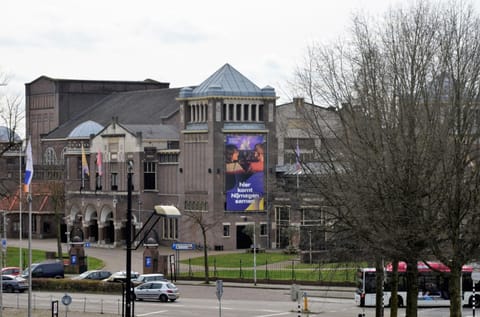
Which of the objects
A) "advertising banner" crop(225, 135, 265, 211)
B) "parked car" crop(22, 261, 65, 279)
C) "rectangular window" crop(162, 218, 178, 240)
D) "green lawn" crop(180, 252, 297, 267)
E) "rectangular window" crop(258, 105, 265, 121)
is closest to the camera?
"parked car" crop(22, 261, 65, 279)

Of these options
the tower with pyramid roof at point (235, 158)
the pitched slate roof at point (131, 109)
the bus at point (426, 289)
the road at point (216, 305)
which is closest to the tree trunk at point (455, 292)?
the road at point (216, 305)

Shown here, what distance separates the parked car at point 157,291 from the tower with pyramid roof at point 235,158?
3826 cm

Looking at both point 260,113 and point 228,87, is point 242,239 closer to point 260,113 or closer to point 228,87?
point 260,113

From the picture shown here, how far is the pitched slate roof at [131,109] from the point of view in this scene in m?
127

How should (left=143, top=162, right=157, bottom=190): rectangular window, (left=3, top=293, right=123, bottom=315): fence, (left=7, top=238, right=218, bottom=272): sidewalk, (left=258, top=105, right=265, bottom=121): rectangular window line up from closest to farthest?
(left=3, top=293, right=123, bottom=315): fence < (left=7, top=238, right=218, bottom=272): sidewalk < (left=258, top=105, right=265, bottom=121): rectangular window < (left=143, top=162, right=157, bottom=190): rectangular window

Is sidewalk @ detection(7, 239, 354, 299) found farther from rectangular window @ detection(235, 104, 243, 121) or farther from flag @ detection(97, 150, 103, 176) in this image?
rectangular window @ detection(235, 104, 243, 121)

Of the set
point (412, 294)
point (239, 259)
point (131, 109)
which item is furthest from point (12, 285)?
point (131, 109)

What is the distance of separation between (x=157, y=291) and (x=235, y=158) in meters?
41.8

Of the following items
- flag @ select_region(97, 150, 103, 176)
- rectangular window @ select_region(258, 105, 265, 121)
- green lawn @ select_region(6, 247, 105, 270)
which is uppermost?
rectangular window @ select_region(258, 105, 265, 121)

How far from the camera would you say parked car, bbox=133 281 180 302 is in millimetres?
65188

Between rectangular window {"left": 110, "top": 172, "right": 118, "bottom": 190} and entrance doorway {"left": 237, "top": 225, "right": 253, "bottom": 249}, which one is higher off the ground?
rectangular window {"left": 110, "top": 172, "right": 118, "bottom": 190}

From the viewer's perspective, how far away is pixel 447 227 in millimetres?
36906

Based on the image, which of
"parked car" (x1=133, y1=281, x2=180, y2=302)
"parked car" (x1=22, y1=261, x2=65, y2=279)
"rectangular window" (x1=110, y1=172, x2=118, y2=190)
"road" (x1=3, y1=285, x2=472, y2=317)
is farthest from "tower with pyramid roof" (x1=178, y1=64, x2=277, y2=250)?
"parked car" (x1=133, y1=281, x2=180, y2=302)

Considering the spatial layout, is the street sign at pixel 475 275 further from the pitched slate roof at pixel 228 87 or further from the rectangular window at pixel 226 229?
the pitched slate roof at pixel 228 87
